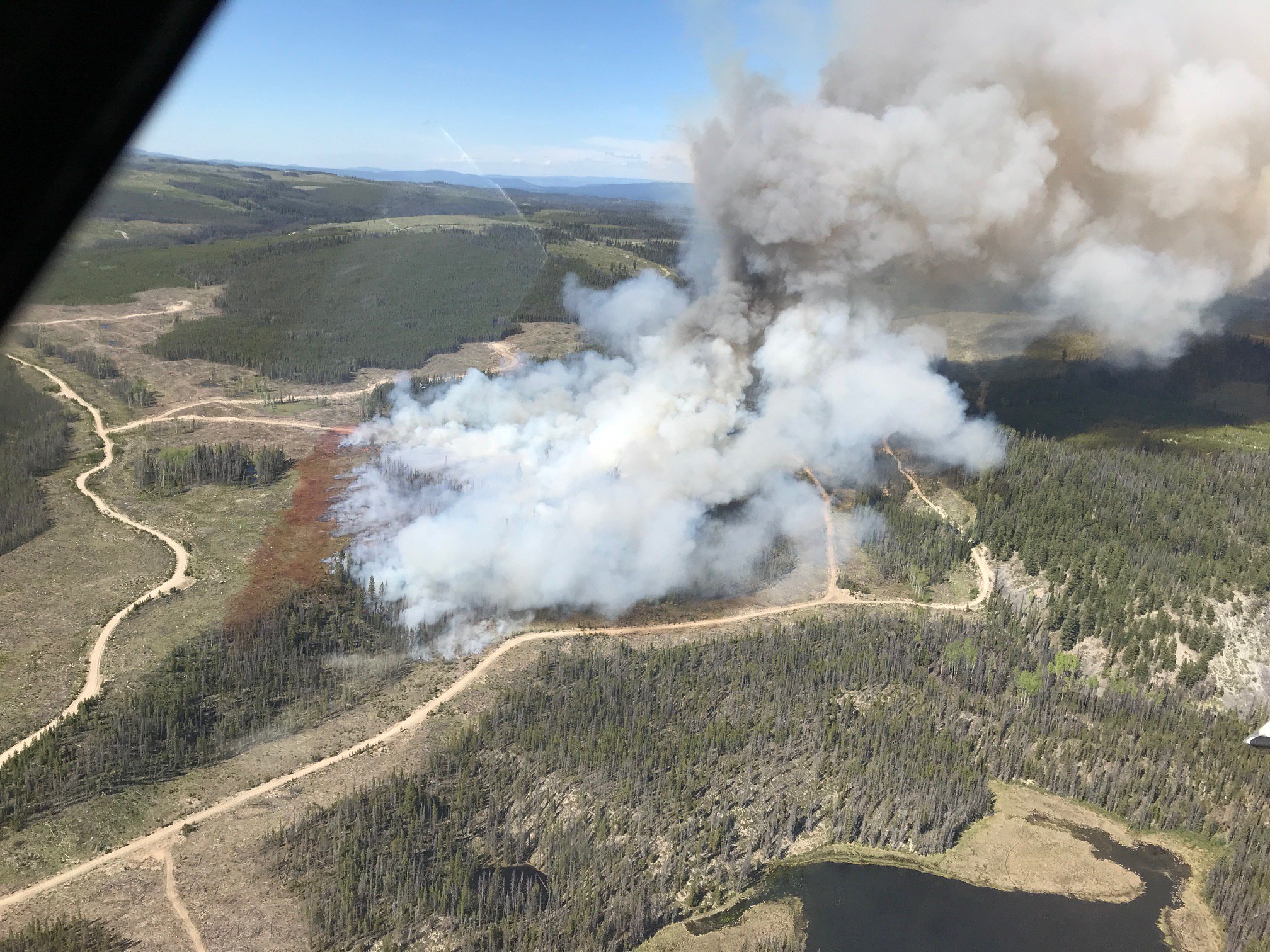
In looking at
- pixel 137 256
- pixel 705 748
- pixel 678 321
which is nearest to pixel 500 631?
pixel 705 748

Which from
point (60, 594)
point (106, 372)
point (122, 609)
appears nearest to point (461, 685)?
point (122, 609)

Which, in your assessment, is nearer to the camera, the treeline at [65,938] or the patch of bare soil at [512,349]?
the treeline at [65,938]

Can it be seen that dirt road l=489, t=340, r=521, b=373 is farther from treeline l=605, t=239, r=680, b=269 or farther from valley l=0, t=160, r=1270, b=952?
treeline l=605, t=239, r=680, b=269

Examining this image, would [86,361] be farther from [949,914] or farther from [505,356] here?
[949,914]

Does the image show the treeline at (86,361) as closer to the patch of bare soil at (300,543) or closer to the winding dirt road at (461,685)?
the patch of bare soil at (300,543)

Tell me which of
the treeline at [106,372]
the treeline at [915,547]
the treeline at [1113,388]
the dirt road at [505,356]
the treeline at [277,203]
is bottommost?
the treeline at [106,372]

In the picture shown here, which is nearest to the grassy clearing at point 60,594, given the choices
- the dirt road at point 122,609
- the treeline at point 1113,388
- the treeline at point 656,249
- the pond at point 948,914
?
the dirt road at point 122,609
